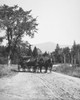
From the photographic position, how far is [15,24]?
31.9m

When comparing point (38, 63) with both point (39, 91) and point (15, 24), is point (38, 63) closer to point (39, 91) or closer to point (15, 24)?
point (15, 24)

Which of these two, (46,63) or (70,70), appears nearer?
(46,63)

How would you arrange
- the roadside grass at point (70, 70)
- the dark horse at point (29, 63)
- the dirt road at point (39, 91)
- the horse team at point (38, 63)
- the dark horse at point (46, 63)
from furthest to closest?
the dark horse at point (29, 63)
the horse team at point (38, 63)
the dark horse at point (46, 63)
the roadside grass at point (70, 70)
the dirt road at point (39, 91)

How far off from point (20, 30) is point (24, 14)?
3945 millimetres

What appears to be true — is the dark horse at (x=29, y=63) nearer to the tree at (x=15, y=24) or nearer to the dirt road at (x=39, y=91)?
the tree at (x=15, y=24)

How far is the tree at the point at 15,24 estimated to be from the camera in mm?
31419

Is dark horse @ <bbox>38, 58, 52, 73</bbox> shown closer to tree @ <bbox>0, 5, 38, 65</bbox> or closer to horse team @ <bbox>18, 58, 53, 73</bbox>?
horse team @ <bbox>18, 58, 53, 73</bbox>

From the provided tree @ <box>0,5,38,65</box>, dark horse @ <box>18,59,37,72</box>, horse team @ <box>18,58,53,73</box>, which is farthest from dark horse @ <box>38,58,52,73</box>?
tree @ <box>0,5,38,65</box>

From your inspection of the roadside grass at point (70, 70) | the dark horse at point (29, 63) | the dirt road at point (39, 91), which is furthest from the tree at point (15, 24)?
the dirt road at point (39, 91)

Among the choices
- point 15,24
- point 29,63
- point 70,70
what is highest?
point 15,24

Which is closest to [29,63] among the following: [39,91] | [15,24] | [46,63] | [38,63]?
[38,63]

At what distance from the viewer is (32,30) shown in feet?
112

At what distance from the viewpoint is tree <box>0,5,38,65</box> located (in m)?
31.4

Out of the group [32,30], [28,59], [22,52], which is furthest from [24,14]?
[28,59]
